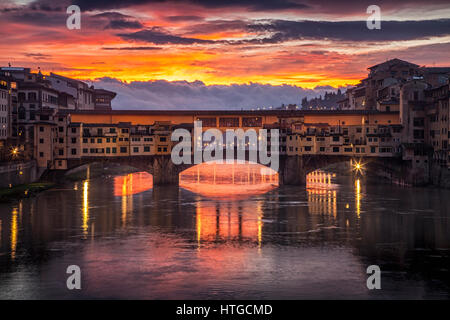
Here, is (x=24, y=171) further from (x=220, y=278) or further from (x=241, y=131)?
(x=220, y=278)

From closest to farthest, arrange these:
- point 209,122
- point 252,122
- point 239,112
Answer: point 239,112, point 209,122, point 252,122

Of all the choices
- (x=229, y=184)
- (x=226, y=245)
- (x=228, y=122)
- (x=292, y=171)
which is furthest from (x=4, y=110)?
(x=226, y=245)

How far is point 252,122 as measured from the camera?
93688 mm

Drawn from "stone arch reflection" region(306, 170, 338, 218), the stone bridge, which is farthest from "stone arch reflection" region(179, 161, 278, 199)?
"stone arch reflection" region(306, 170, 338, 218)

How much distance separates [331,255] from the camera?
126 ft

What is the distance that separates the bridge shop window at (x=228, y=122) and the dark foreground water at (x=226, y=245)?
2650cm

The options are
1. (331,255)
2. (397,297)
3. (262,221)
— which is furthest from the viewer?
(262,221)

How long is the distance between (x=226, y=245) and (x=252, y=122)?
5367cm

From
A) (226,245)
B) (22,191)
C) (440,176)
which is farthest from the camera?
(440,176)

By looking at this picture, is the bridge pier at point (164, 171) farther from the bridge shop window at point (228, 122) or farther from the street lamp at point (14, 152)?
the street lamp at point (14, 152)

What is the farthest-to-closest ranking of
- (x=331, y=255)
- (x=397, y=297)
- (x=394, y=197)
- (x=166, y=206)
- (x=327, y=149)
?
(x=327, y=149) < (x=394, y=197) < (x=166, y=206) < (x=331, y=255) < (x=397, y=297)

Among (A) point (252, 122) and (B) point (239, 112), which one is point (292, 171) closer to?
(A) point (252, 122)

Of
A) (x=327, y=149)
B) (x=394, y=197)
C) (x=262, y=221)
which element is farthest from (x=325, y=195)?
(x=262, y=221)

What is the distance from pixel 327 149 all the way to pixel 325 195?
15.2 meters
